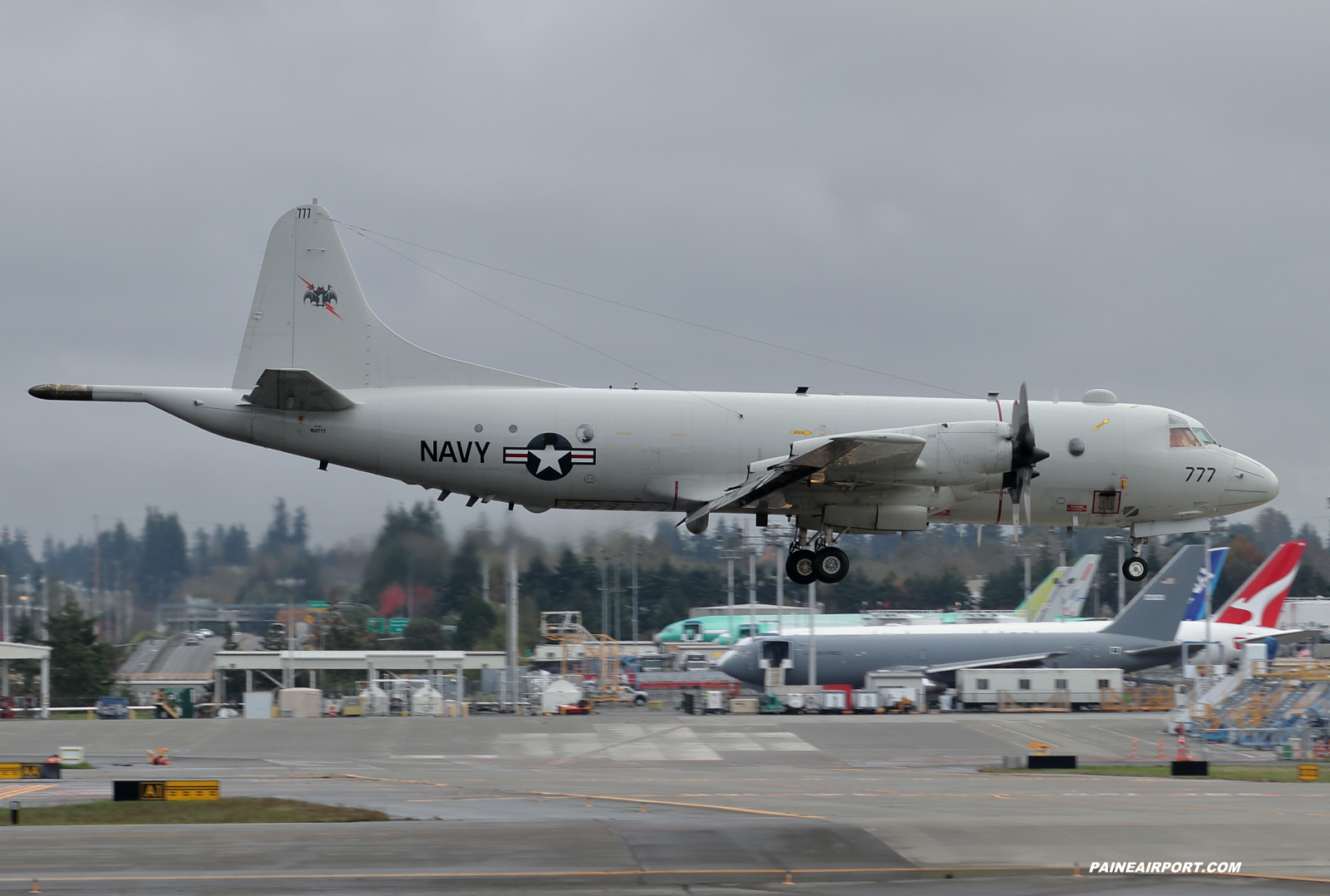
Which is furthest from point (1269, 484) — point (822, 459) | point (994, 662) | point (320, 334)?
point (994, 662)

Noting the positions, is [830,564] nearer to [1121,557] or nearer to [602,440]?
[602,440]

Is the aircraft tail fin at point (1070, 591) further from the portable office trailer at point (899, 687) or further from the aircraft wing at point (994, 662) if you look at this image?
the portable office trailer at point (899, 687)

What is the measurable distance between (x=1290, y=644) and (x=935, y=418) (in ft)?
170

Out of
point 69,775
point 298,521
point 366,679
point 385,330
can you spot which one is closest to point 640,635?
point 366,679

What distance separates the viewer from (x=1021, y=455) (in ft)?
93.3

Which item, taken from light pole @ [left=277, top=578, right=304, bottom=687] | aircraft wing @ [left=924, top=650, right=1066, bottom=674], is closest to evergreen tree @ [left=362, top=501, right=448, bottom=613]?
light pole @ [left=277, top=578, right=304, bottom=687]

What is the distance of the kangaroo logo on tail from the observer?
30.4 meters

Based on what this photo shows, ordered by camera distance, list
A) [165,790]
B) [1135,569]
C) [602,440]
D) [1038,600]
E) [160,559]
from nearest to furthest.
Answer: [602,440] < [1135,569] < [165,790] < [160,559] < [1038,600]

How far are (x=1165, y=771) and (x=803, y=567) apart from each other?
1778 cm

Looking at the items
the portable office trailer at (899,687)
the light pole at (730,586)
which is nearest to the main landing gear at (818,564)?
the portable office trailer at (899,687)

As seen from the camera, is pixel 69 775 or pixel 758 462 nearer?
pixel 758 462

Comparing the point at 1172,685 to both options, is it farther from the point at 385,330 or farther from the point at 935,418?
the point at 385,330

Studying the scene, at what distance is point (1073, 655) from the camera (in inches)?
2699

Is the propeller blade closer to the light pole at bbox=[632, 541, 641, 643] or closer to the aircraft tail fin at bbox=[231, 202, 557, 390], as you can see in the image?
the aircraft tail fin at bbox=[231, 202, 557, 390]
